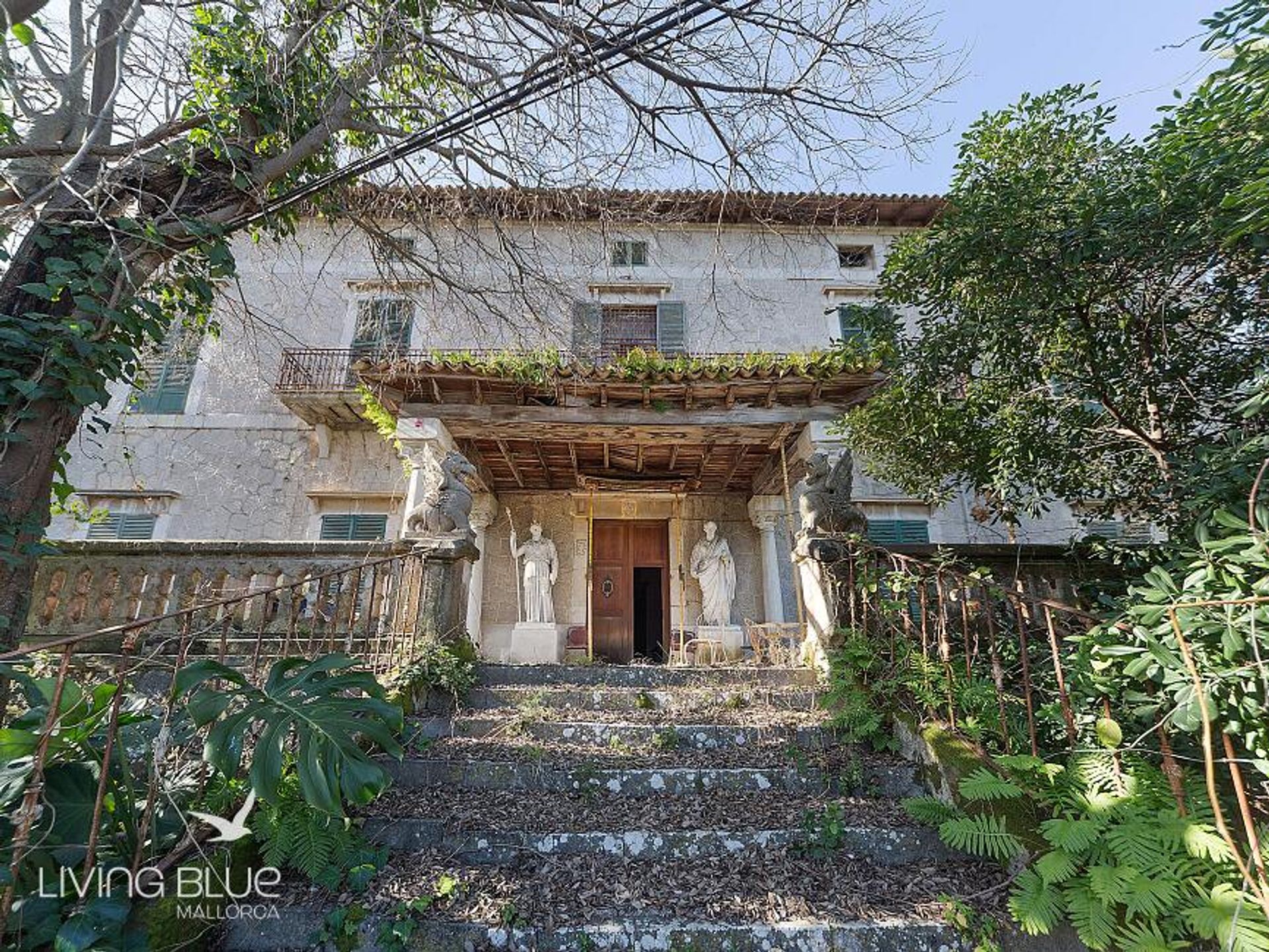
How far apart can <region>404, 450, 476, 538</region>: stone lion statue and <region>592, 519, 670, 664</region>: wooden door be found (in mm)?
4467

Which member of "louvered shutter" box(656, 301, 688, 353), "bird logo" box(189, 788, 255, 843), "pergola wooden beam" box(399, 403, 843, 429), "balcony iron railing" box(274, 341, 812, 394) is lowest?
"bird logo" box(189, 788, 255, 843)

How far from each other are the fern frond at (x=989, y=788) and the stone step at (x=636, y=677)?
82.2 inches

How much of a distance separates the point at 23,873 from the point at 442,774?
5.55ft

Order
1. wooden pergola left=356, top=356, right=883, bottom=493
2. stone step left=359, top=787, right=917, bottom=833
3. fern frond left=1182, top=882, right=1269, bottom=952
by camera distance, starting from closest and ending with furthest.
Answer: fern frond left=1182, top=882, right=1269, bottom=952 < stone step left=359, top=787, right=917, bottom=833 < wooden pergola left=356, top=356, right=883, bottom=493

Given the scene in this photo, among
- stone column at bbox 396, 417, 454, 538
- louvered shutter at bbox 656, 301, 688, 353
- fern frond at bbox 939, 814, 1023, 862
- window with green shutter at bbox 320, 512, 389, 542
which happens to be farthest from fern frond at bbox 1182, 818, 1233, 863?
window with green shutter at bbox 320, 512, 389, 542

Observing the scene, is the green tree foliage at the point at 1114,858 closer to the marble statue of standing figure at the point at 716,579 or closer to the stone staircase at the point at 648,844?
the stone staircase at the point at 648,844

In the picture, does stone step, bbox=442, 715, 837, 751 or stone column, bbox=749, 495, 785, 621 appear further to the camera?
stone column, bbox=749, 495, 785, 621

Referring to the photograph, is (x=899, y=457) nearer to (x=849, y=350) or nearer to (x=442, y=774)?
(x=849, y=350)

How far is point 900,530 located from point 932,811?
680cm

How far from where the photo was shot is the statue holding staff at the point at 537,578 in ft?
24.3

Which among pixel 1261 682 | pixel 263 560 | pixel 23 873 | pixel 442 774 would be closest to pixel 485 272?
pixel 263 560

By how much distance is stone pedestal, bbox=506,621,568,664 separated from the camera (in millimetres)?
7098

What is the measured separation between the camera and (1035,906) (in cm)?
195

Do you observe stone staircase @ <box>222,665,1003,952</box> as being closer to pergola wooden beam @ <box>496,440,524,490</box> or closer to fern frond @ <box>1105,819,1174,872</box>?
fern frond @ <box>1105,819,1174,872</box>
